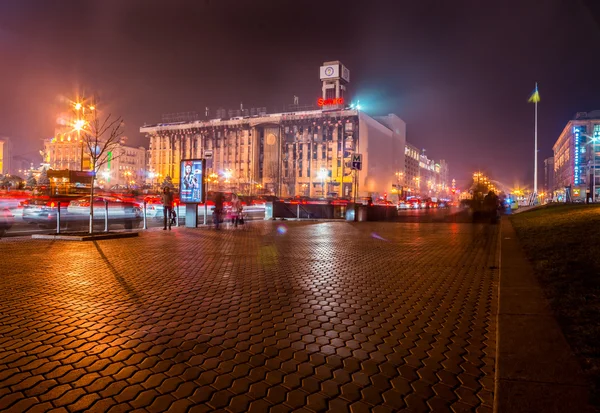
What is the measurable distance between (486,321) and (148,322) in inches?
149

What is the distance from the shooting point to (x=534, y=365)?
302cm

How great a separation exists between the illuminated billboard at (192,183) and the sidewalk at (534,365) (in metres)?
16.3

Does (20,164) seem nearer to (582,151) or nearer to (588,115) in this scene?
(582,151)

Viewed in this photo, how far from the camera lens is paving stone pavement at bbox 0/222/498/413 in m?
2.92

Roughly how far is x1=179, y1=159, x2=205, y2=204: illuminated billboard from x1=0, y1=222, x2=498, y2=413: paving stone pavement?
11.1 meters

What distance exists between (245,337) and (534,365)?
2.50m

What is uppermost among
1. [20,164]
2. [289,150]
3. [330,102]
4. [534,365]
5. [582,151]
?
[330,102]

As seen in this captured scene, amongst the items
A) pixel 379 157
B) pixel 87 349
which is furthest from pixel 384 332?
pixel 379 157

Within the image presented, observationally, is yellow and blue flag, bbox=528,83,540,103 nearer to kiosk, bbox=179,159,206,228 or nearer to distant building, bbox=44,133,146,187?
kiosk, bbox=179,159,206,228

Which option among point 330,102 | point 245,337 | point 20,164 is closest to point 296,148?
point 330,102


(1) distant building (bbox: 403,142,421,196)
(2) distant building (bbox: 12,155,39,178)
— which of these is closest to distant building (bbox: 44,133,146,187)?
(2) distant building (bbox: 12,155,39,178)

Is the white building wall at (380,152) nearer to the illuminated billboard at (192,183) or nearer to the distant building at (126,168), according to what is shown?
the distant building at (126,168)

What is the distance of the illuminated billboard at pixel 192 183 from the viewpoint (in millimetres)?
19531

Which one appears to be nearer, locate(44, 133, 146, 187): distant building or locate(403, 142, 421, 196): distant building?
locate(44, 133, 146, 187): distant building
